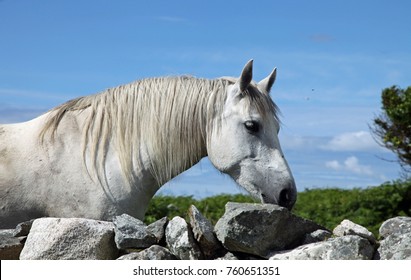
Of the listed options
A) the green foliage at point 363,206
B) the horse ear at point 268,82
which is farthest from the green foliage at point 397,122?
the horse ear at point 268,82

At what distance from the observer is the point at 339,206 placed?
13.2 metres

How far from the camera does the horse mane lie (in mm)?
5691

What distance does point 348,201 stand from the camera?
1348 cm

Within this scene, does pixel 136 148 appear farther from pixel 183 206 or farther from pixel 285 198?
pixel 183 206

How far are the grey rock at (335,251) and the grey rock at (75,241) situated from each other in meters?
1.26

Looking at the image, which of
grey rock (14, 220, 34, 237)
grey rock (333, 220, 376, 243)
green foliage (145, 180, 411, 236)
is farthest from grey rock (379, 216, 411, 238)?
green foliage (145, 180, 411, 236)

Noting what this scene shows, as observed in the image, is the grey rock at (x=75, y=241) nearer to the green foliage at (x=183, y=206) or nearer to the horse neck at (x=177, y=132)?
the horse neck at (x=177, y=132)

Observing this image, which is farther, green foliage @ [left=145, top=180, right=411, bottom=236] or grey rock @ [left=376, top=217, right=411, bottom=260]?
green foliage @ [left=145, top=180, right=411, bottom=236]

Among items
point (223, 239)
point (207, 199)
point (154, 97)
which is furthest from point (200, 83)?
point (207, 199)

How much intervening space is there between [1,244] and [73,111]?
1403 mm

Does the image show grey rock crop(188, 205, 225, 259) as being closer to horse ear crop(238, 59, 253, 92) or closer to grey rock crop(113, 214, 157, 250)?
grey rock crop(113, 214, 157, 250)

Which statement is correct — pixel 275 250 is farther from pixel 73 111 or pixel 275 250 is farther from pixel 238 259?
pixel 73 111

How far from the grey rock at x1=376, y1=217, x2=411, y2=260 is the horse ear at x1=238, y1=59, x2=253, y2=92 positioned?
1.67 meters

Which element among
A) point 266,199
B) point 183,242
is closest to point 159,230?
point 183,242
